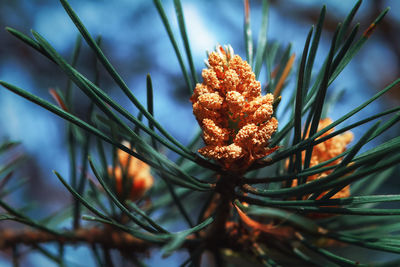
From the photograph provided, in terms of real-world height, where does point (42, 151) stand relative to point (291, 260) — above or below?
above

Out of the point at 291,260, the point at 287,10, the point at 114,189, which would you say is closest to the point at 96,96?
the point at 114,189

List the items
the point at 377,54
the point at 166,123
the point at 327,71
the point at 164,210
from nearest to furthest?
1. the point at 327,71
2. the point at 164,210
3. the point at 377,54
4. the point at 166,123

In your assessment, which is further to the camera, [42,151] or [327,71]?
[42,151]

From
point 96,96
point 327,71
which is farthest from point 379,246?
point 96,96

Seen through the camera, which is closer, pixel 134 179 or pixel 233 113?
pixel 233 113

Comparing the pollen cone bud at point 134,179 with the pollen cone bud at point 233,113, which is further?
the pollen cone bud at point 134,179

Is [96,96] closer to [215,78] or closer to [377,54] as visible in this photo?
[215,78]

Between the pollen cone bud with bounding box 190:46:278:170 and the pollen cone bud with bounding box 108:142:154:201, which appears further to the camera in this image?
the pollen cone bud with bounding box 108:142:154:201

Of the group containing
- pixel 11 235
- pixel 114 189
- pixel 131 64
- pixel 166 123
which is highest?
pixel 131 64

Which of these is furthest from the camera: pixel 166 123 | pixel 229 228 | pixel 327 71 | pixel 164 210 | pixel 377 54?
pixel 166 123
